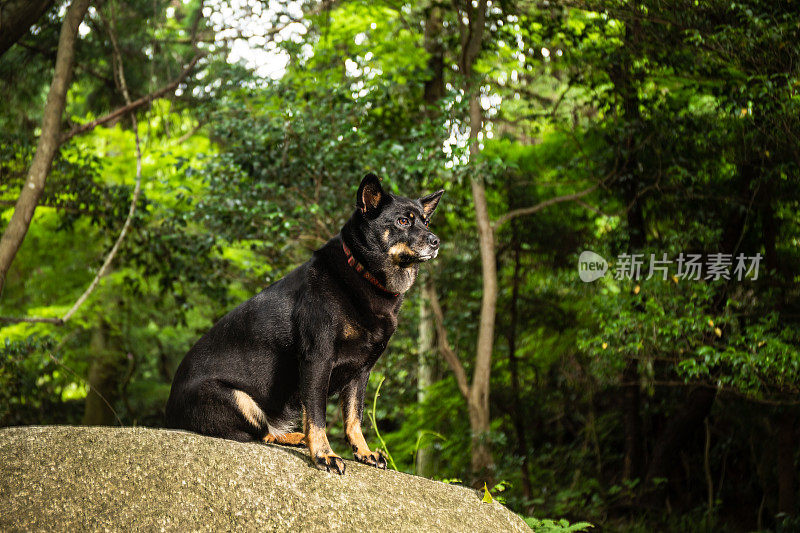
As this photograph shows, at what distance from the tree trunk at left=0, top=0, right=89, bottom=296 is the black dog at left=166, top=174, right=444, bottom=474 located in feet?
12.3

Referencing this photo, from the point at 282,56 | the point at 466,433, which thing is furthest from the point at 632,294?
the point at 282,56

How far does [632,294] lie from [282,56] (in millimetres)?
6153

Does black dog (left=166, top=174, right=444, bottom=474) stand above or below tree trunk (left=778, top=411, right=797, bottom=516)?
above

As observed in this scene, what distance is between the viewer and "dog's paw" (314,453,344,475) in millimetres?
4055

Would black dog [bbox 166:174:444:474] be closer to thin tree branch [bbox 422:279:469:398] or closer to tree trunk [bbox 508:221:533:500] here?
thin tree branch [bbox 422:279:469:398]

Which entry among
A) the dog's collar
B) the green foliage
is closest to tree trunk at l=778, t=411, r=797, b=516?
the green foliage

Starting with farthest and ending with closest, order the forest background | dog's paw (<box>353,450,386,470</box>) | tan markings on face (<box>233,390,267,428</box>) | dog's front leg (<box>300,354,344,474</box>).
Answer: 1. the forest background
2. dog's paw (<box>353,450,386,470</box>)
3. tan markings on face (<box>233,390,267,428</box>)
4. dog's front leg (<box>300,354,344,474</box>)

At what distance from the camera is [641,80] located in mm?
9719

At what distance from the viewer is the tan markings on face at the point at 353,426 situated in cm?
441

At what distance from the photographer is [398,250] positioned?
4.12 meters

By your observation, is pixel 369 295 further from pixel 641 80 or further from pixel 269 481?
pixel 641 80

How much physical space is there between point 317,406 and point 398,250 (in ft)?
3.38

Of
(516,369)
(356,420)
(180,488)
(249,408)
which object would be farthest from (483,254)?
(180,488)

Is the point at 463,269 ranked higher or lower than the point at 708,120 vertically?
lower
